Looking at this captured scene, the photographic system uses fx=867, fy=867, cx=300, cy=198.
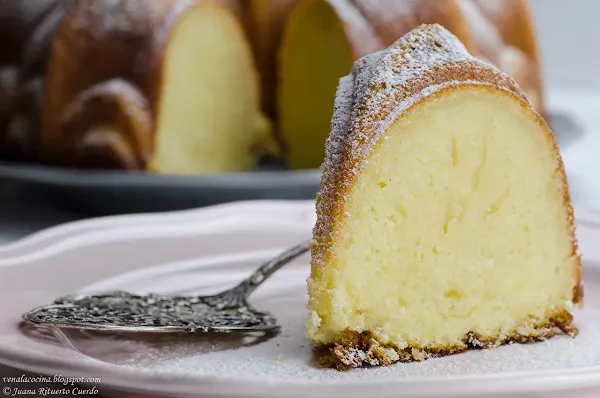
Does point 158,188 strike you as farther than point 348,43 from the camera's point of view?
No

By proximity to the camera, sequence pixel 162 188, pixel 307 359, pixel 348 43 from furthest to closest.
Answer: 1. pixel 348 43
2. pixel 162 188
3. pixel 307 359

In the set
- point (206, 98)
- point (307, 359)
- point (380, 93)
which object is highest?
point (206, 98)

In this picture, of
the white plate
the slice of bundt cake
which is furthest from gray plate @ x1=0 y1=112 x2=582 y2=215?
the slice of bundt cake

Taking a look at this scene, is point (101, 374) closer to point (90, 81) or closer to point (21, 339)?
point (21, 339)

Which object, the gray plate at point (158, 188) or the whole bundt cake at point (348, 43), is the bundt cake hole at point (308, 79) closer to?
the whole bundt cake at point (348, 43)

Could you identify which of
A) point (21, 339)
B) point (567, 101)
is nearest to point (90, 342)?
point (21, 339)

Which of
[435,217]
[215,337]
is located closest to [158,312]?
[215,337]

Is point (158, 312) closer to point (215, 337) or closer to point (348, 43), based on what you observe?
point (215, 337)
